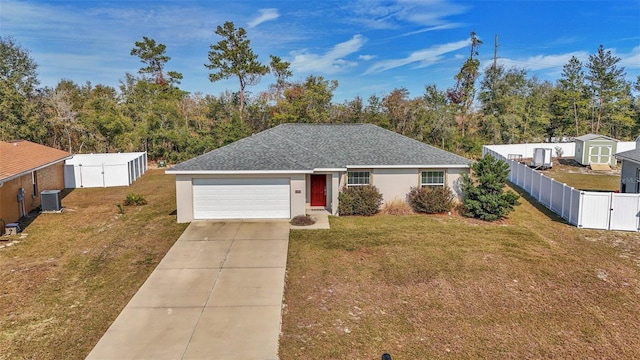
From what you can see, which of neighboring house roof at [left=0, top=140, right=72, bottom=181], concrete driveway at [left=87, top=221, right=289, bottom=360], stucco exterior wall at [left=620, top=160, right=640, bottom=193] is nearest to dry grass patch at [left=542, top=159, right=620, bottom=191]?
stucco exterior wall at [left=620, top=160, right=640, bottom=193]

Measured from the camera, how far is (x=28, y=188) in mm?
17969

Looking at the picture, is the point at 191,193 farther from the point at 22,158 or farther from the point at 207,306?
the point at 22,158

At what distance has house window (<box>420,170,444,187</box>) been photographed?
59.4 ft

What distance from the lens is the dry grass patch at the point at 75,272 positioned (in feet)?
26.1

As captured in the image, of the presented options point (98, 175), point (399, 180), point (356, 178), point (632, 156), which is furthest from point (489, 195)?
point (98, 175)

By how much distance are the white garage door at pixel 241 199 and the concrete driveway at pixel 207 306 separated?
105 inches

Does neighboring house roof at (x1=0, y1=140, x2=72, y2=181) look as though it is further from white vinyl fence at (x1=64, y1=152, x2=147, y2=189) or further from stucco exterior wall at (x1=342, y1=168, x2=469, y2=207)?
stucco exterior wall at (x1=342, y1=168, x2=469, y2=207)

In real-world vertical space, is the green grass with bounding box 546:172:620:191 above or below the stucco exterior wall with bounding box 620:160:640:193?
below

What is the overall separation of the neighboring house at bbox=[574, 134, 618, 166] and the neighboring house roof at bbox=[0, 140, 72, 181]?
35172mm

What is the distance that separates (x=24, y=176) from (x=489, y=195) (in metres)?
20.2

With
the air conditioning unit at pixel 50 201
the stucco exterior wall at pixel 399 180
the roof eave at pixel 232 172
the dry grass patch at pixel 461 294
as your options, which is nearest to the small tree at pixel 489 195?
the stucco exterior wall at pixel 399 180

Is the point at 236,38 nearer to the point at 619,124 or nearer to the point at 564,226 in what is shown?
the point at 564,226

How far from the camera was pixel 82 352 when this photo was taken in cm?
742

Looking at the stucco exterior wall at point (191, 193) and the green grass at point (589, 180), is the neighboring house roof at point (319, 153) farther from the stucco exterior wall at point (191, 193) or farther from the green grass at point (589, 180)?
the green grass at point (589, 180)
